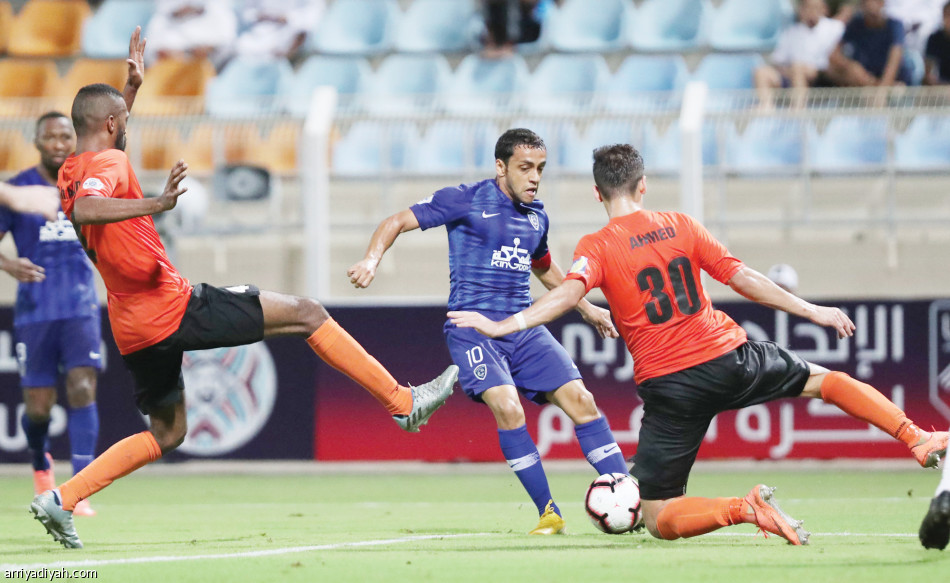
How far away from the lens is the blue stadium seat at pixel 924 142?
13273mm

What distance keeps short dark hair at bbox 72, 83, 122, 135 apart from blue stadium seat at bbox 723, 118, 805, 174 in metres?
8.13

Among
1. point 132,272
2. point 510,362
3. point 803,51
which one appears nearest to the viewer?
point 132,272

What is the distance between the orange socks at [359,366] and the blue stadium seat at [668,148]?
23.2 feet

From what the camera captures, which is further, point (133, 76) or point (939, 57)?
point (939, 57)

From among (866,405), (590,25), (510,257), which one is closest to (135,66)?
(510,257)

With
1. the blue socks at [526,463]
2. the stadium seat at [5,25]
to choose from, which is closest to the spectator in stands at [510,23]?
the stadium seat at [5,25]

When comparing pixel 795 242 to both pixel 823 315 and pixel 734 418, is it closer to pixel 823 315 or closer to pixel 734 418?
pixel 734 418

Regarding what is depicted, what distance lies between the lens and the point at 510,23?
51.2 ft

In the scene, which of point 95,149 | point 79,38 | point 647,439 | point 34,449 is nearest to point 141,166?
point 79,38

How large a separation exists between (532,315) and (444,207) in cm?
177

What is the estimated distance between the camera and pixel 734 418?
461 inches

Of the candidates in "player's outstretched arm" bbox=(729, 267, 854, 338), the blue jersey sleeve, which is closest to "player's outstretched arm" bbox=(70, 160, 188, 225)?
the blue jersey sleeve

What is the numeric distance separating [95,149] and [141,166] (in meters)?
7.68

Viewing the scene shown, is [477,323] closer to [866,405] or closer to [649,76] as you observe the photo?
[866,405]
